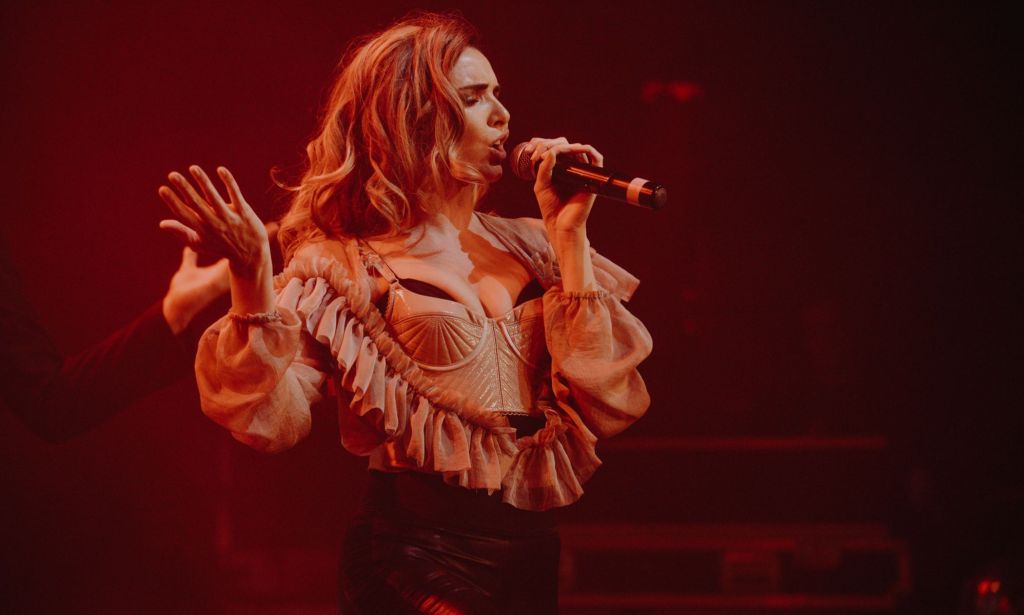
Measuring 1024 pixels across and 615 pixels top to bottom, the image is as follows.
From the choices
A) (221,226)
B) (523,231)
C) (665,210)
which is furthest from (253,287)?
(665,210)

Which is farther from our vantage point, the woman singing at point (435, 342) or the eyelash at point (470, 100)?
the eyelash at point (470, 100)

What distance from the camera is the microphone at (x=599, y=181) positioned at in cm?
147

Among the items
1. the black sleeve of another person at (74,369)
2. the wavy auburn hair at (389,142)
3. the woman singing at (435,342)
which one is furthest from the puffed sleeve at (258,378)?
the black sleeve of another person at (74,369)

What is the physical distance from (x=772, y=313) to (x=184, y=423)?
1967 millimetres

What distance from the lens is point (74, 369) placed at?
2555 mm

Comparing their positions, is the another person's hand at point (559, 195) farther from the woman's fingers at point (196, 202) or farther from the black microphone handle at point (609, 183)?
the woman's fingers at point (196, 202)

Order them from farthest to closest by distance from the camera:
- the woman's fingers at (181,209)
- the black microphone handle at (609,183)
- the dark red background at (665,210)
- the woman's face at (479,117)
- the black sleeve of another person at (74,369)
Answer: the dark red background at (665,210)
the black sleeve of another person at (74,369)
the woman's face at (479,117)
the black microphone handle at (609,183)
the woman's fingers at (181,209)

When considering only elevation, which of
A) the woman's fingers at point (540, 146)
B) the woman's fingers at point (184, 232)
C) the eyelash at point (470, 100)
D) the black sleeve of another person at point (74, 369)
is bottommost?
the black sleeve of another person at point (74, 369)

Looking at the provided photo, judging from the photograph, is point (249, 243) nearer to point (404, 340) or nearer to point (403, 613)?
point (404, 340)

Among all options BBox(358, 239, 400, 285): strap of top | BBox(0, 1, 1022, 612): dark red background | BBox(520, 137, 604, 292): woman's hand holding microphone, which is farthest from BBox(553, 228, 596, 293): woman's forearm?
BBox(0, 1, 1022, 612): dark red background

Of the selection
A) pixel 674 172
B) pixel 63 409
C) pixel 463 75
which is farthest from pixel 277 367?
pixel 674 172

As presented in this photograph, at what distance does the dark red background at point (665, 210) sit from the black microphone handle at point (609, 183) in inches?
34.4

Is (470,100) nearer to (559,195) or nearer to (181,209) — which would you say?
(559,195)

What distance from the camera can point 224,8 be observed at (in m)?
2.70
